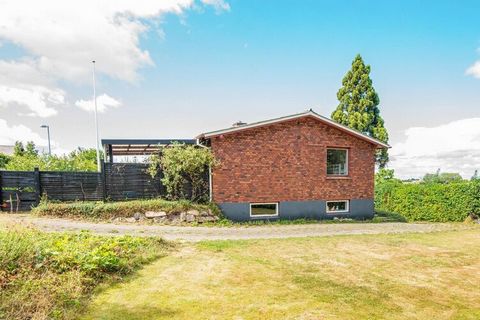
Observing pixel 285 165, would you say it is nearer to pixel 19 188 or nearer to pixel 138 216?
pixel 138 216

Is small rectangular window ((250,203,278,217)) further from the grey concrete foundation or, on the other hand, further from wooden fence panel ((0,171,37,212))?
wooden fence panel ((0,171,37,212))

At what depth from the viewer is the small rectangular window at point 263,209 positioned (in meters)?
15.4

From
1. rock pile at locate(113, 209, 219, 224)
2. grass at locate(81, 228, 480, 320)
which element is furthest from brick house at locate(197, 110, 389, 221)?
grass at locate(81, 228, 480, 320)

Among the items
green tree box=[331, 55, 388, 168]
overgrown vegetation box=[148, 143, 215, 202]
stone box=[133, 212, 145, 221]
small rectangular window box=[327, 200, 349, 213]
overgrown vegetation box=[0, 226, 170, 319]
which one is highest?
green tree box=[331, 55, 388, 168]

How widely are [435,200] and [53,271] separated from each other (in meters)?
19.1

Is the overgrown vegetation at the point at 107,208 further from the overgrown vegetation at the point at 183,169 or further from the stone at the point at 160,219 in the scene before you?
the overgrown vegetation at the point at 183,169

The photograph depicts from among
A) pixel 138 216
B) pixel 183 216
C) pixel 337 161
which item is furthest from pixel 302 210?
pixel 138 216

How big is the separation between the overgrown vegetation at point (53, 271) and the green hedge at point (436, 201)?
55.1 feet

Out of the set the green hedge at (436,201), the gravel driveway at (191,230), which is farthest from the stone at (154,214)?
the green hedge at (436,201)

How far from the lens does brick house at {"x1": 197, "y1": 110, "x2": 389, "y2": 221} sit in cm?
1491

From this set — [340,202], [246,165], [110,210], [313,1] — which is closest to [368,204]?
[340,202]

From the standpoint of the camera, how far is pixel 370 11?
13.5 m

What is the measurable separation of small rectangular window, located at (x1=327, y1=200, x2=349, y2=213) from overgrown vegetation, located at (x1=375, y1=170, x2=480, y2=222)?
4.61 metres

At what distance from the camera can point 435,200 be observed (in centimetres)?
1781
